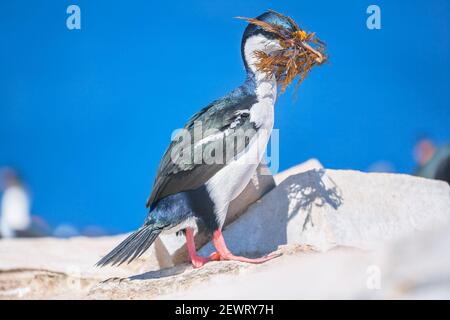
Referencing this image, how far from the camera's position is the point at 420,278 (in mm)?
2426

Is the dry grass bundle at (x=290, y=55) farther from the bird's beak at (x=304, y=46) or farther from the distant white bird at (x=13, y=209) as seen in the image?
the distant white bird at (x=13, y=209)

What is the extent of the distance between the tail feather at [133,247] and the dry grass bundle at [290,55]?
140cm

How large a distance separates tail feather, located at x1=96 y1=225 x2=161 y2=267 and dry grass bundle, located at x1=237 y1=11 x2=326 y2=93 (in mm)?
1400

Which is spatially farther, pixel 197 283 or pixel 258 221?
pixel 258 221

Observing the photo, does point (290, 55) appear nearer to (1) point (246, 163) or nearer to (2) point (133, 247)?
(1) point (246, 163)

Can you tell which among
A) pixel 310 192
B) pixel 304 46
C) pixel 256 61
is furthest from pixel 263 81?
pixel 310 192

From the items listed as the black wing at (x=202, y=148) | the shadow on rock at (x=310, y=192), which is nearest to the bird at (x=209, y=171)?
the black wing at (x=202, y=148)

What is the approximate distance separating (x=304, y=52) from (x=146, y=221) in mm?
1654

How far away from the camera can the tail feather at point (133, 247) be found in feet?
14.2

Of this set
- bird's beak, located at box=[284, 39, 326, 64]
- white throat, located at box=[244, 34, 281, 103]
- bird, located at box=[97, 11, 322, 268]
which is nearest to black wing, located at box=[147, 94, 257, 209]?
bird, located at box=[97, 11, 322, 268]
